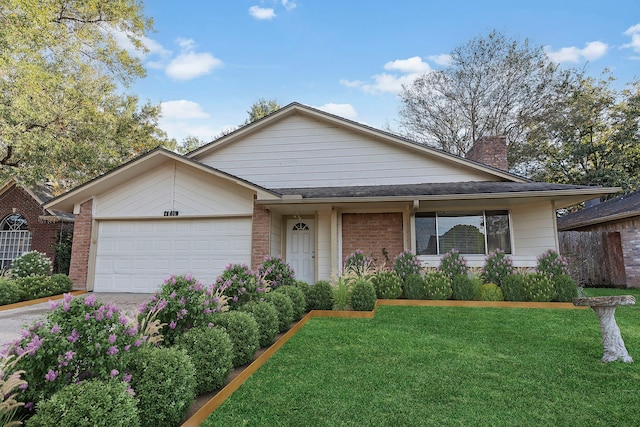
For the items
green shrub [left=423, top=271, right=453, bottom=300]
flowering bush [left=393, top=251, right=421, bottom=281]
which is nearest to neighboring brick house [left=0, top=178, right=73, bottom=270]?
flowering bush [left=393, top=251, right=421, bottom=281]

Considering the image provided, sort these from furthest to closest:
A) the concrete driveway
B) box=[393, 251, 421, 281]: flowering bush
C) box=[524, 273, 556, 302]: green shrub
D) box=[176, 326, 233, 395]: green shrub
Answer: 1. box=[393, 251, 421, 281]: flowering bush
2. box=[524, 273, 556, 302]: green shrub
3. the concrete driveway
4. box=[176, 326, 233, 395]: green shrub

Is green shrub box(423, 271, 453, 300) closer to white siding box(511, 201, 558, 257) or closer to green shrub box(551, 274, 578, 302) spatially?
green shrub box(551, 274, 578, 302)

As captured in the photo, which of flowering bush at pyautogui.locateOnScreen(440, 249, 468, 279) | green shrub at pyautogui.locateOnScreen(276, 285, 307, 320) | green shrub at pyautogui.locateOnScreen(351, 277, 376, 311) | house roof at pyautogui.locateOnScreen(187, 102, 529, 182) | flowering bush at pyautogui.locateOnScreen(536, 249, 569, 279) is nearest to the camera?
green shrub at pyautogui.locateOnScreen(276, 285, 307, 320)

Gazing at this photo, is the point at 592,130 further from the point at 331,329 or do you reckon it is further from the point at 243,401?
the point at 243,401

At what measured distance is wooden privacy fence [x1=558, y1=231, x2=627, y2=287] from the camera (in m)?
12.4

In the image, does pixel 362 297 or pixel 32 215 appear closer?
pixel 362 297

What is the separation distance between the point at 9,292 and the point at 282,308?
707 centimetres

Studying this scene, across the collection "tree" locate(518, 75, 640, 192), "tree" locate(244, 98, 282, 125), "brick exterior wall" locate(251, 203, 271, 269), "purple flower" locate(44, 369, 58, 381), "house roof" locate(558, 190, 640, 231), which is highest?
"tree" locate(244, 98, 282, 125)

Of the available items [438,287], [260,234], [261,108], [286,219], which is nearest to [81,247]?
[260,234]

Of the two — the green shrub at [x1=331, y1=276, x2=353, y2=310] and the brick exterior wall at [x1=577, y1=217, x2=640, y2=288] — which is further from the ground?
the brick exterior wall at [x1=577, y1=217, x2=640, y2=288]

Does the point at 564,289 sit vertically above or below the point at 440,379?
above

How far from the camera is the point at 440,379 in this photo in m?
3.49

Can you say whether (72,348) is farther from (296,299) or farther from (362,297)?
(362,297)

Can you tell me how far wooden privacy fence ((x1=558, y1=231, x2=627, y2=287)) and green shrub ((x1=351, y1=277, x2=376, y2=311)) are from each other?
32.1ft
